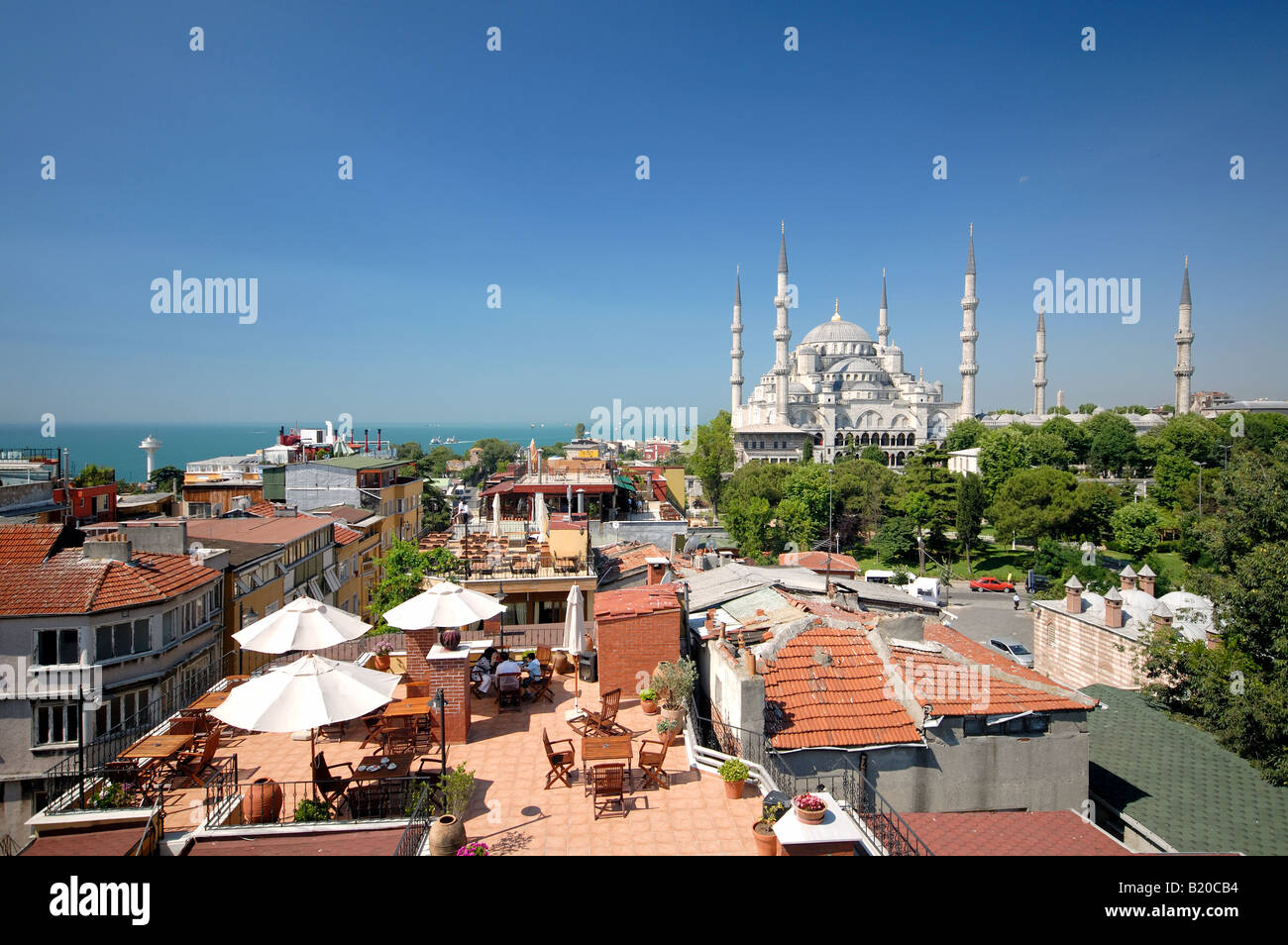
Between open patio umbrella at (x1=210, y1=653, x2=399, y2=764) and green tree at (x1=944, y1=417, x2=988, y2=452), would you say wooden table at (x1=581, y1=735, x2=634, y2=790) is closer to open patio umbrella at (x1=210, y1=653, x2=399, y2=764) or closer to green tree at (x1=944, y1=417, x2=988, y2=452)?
open patio umbrella at (x1=210, y1=653, x2=399, y2=764)

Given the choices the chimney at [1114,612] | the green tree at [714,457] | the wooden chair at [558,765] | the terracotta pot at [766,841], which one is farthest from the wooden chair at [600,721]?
the green tree at [714,457]

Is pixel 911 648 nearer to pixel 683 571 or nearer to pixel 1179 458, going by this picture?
pixel 683 571

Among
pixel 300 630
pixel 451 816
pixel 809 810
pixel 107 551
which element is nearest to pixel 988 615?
pixel 809 810

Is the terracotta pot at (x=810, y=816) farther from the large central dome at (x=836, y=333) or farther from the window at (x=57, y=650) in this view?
the large central dome at (x=836, y=333)

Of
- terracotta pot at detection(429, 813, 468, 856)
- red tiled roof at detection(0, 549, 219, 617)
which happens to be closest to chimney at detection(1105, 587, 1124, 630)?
terracotta pot at detection(429, 813, 468, 856)

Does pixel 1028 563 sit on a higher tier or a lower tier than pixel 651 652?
lower

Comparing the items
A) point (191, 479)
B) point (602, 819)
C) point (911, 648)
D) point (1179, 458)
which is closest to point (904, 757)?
point (911, 648)

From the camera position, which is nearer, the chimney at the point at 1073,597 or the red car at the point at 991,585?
the chimney at the point at 1073,597
